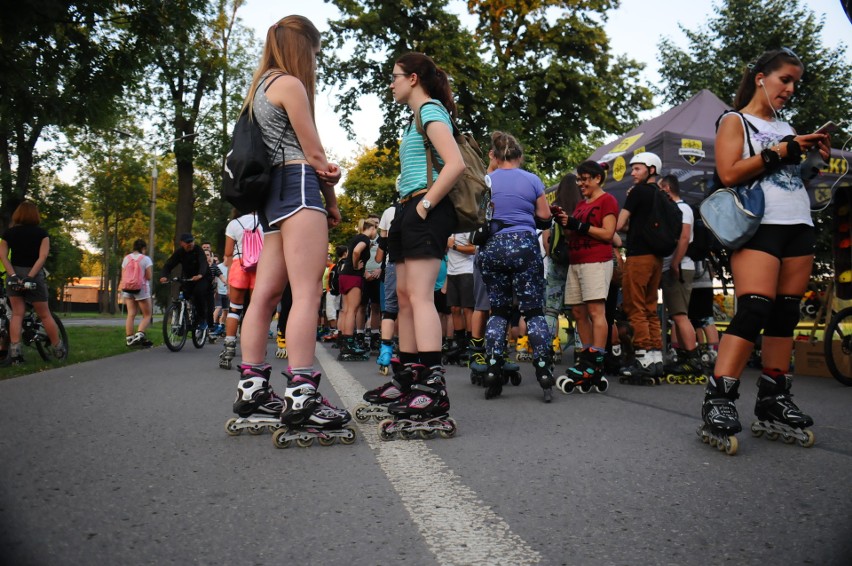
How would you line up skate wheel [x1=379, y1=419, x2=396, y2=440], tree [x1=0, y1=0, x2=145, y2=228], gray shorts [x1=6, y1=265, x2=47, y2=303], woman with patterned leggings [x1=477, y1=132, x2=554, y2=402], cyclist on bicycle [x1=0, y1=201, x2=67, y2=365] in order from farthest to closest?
gray shorts [x1=6, y1=265, x2=47, y2=303] → cyclist on bicycle [x1=0, y1=201, x2=67, y2=365] → tree [x1=0, y1=0, x2=145, y2=228] → woman with patterned leggings [x1=477, y1=132, x2=554, y2=402] → skate wheel [x1=379, y1=419, x2=396, y2=440]

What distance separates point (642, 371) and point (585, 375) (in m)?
1.06

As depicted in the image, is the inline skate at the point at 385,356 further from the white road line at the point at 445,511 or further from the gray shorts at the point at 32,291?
the gray shorts at the point at 32,291

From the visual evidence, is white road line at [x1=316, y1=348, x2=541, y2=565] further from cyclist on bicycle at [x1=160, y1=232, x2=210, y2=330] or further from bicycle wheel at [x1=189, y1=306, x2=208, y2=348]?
cyclist on bicycle at [x1=160, y1=232, x2=210, y2=330]

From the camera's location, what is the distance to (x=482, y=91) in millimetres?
23859

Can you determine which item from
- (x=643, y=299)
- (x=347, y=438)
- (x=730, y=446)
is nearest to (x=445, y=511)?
(x=347, y=438)

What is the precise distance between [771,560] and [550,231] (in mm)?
6499

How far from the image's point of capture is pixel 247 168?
383 cm

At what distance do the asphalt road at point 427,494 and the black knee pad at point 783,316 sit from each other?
0.59m

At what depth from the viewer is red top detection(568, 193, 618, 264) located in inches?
265

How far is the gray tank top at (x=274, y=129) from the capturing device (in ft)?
12.8

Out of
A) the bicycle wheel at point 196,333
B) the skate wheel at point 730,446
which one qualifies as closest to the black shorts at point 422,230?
the skate wheel at point 730,446

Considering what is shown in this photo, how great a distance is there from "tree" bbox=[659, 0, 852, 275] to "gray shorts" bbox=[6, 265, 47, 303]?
2356 centimetres

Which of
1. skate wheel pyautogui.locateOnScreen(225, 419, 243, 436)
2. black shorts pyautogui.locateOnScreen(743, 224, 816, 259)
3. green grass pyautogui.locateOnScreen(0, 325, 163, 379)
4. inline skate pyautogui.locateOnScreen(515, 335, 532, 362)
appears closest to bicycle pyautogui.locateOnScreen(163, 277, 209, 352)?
green grass pyautogui.locateOnScreen(0, 325, 163, 379)

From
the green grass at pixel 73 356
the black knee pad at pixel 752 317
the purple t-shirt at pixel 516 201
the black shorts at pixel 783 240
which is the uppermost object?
the purple t-shirt at pixel 516 201
